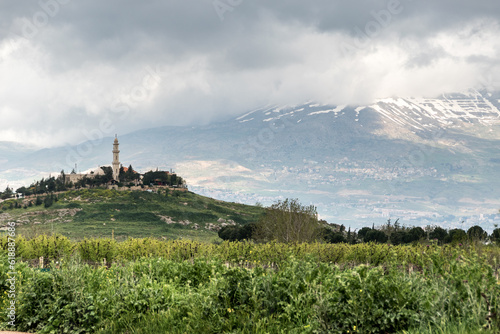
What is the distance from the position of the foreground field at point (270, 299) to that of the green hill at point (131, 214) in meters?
51.3

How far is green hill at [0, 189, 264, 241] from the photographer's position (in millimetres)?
65250

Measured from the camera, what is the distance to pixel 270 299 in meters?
7.77

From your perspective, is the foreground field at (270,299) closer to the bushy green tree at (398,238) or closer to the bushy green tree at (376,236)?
the bushy green tree at (398,238)

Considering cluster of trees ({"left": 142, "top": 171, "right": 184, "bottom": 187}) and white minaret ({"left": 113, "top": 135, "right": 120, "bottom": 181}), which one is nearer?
white minaret ({"left": 113, "top": 135, "right": 120, "bottom": 181})

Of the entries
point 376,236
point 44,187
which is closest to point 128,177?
point 44,187

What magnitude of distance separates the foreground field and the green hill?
168 ft

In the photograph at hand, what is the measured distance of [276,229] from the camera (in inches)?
1321

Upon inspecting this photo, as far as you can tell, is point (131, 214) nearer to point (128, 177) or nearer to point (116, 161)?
point (128, 177)

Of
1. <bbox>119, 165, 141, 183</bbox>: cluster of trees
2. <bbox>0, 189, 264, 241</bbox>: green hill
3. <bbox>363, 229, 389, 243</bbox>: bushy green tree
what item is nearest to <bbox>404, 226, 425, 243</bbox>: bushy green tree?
<bbox>363, 229, 389, 243</bbox>: bushy green tree

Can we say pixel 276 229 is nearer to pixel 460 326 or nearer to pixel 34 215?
pixel 460 326

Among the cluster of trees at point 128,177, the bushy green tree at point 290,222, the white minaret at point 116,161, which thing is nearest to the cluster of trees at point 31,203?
the white minaret at point 116,161

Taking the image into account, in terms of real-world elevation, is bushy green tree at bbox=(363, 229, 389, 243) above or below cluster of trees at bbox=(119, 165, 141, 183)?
below

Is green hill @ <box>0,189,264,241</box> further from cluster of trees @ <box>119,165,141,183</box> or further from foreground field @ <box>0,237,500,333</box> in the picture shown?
foreground field @ <box>0,237,500,333</box>

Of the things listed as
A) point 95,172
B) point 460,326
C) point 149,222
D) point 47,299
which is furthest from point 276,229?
point 95,172
